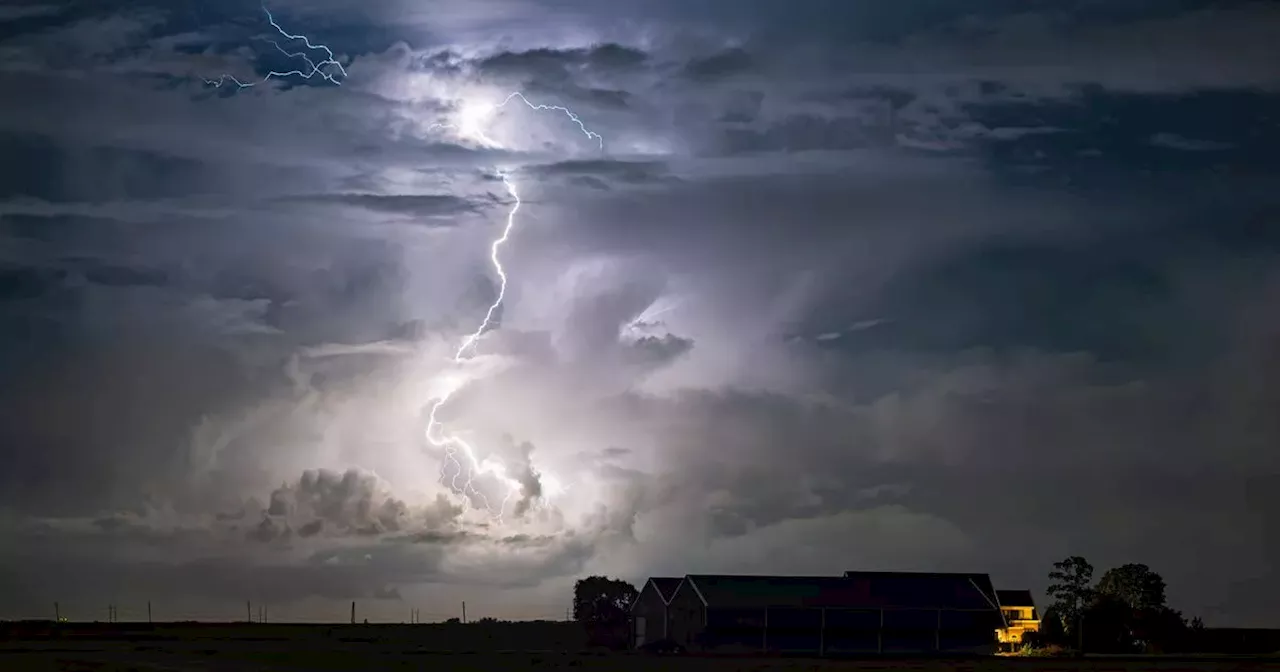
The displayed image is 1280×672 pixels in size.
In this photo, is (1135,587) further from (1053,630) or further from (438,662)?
(438,662)

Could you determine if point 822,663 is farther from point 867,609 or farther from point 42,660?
point 42,660

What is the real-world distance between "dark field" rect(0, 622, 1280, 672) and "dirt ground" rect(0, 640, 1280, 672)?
55 millimetres

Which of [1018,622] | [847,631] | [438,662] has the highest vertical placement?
[438,662]

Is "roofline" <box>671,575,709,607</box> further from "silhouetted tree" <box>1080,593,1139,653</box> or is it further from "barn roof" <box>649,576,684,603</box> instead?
"silhouetted tree" <box>1080,593,1139,653</box>

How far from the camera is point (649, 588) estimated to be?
114938 millimetres

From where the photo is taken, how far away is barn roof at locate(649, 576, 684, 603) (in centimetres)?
11319

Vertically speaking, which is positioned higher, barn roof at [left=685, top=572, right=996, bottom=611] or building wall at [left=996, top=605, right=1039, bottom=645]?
barn roof at [left=685, top=572, right=996, bottom=611]

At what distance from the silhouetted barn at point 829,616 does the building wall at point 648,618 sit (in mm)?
876

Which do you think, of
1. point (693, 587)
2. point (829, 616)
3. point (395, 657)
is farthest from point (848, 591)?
point (395, 657)

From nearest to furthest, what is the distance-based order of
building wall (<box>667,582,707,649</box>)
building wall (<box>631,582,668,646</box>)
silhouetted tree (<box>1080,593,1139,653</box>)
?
building wall (<box>667,582,707,649</box>) < silhouetted tree (<box>1080,593,1139,653</box>) < building wall (<box>631,582,668,646</box>)

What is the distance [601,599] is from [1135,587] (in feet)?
129

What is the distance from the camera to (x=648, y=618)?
114m

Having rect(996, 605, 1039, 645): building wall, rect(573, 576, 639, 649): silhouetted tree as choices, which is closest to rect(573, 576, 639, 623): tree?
rect(573, 576, 639, 649): silhouetted tree

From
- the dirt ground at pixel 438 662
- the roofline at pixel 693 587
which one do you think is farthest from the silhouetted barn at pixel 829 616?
the dirt ground at pixel 438 662
